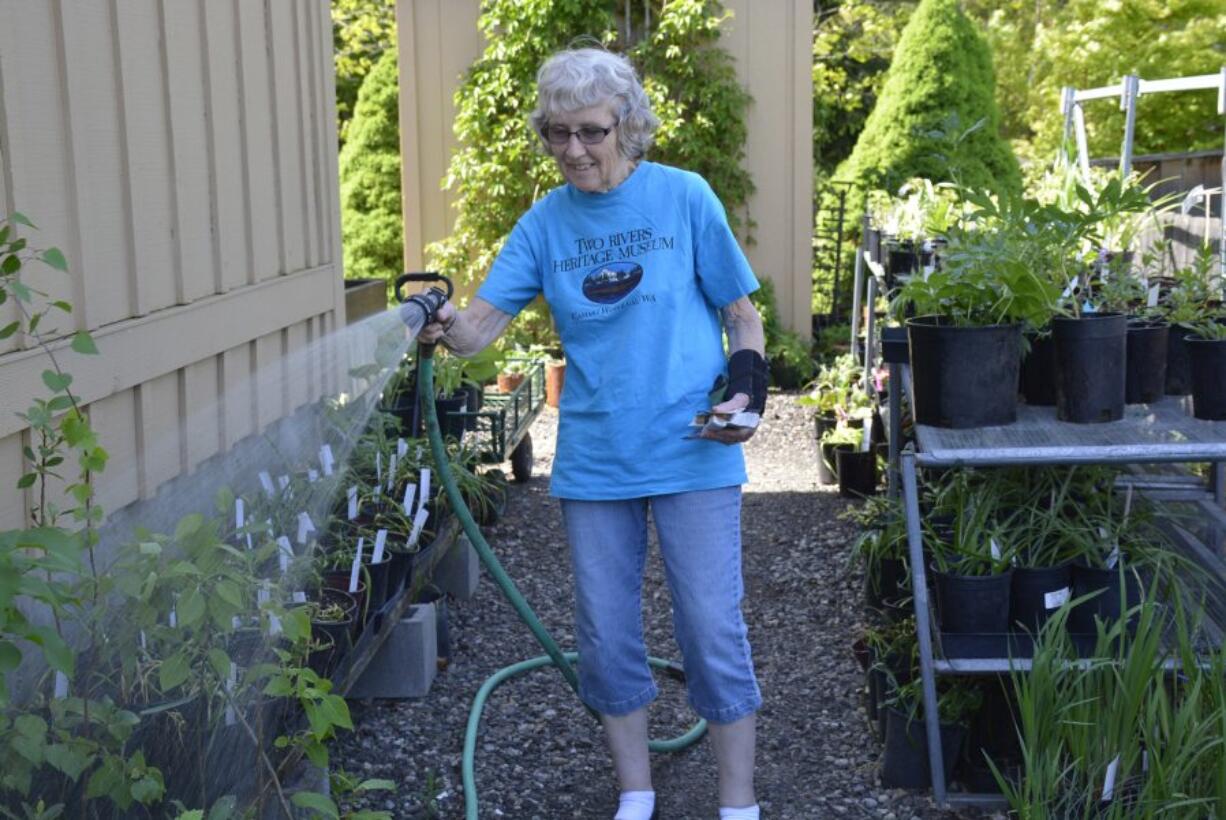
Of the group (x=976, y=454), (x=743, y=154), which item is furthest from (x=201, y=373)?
(x=743, y=154)

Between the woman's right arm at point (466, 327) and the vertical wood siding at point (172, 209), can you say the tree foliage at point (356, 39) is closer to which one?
the vertical wood siding at point (172, 209)

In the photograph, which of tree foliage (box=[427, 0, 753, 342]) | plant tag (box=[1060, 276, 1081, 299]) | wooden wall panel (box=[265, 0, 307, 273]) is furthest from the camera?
tree foliage (box=[427, 0, 753, 342])

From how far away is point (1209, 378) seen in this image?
3441 millimetres

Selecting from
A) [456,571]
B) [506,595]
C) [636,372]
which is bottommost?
[456,571]

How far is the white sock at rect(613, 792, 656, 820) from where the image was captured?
3.18 meters

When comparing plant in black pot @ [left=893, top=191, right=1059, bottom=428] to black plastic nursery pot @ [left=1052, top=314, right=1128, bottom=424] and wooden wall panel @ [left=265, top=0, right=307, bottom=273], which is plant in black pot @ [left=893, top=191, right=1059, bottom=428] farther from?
wooden wall panel @ [left=265, top=0, right=307, bottom=273]

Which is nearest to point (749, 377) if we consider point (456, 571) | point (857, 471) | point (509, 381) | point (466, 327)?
point (466, 327)

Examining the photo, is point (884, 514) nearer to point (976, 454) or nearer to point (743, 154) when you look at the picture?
point (976, 454)

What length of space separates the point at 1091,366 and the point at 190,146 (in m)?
2.26

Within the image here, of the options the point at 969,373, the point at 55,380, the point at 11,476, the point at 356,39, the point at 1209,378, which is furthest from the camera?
the point at 356,39

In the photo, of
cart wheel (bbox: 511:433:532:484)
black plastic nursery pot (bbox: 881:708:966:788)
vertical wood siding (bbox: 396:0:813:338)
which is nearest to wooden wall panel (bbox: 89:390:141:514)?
black plastic nursery pot (bbox: 881:708:966:788)

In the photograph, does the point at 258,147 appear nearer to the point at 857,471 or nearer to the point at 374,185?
the point at 857,471

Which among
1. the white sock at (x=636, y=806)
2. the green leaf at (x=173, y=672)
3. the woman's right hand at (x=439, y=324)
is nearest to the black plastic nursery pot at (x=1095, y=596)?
the white sock at (x=636, y=806)

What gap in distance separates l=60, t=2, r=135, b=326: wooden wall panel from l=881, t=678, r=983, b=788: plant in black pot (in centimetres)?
201
